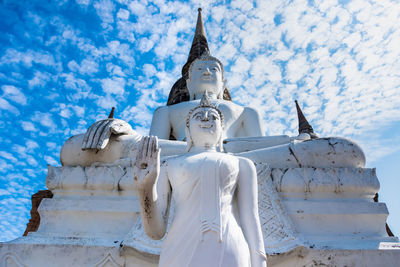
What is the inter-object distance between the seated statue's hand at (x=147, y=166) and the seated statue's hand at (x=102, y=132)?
161 cm

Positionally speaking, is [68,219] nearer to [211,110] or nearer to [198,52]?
[211,110]

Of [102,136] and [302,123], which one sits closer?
[102,136]

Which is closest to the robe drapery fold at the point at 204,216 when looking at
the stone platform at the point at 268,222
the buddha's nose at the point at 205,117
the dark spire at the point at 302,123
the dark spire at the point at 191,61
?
the buddha's nose at the point at 205,117

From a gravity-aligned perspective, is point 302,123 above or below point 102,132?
above

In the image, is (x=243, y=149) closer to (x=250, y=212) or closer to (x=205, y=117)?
(x=205, y=117)

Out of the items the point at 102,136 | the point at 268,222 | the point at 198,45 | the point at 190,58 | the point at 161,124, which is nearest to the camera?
the point at 268,222

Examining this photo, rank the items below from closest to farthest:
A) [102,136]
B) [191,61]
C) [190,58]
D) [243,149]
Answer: [102,136] < [243,149] < [191,61] < [190,58]

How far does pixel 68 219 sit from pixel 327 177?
262 centimetres

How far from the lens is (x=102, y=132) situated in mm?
3238

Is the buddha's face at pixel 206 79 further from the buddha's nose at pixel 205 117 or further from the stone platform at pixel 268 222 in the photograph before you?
the buddha's nose at pixel 205 117

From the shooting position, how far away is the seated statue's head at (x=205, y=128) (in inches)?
87.2

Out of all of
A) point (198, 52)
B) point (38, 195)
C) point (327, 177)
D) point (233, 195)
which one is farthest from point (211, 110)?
point (198, 52)

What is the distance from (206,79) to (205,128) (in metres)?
3.46

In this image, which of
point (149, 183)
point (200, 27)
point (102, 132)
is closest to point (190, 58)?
point (200, 27)
